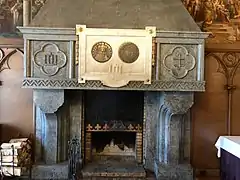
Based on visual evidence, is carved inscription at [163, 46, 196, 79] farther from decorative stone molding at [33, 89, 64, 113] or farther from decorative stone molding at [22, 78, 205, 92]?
decorative stone molding at [33, 89, 64, 113]

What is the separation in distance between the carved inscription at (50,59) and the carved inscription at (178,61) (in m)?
1.31

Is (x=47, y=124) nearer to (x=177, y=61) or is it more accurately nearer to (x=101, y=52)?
(x=101, y=52)

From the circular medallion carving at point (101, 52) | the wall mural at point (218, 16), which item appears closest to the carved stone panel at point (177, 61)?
the circular medallion carving at point (101, 52)

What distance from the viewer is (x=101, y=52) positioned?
17.6 ft

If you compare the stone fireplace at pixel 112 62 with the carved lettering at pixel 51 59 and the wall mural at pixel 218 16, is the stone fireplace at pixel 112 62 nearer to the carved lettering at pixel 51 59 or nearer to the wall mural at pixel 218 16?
the carved lettering at pixel 51 59

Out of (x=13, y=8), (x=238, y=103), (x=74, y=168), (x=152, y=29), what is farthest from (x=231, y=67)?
(x=13, y=8)

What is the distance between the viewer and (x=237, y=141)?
454 centimetres

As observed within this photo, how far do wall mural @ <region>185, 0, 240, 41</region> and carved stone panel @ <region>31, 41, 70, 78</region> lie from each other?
6.76 ft

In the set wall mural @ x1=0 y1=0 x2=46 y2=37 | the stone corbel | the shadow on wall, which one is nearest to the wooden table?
the stone corbel

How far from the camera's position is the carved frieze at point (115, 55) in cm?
534

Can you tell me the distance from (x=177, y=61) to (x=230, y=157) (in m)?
1.47

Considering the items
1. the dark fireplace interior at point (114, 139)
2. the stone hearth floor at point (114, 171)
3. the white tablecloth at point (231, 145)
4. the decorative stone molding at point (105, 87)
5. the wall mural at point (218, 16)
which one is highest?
the wall mural at point (218, 16)

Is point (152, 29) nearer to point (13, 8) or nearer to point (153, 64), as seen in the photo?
point (153, 64)

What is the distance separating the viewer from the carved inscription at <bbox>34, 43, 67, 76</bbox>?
5.35 m
